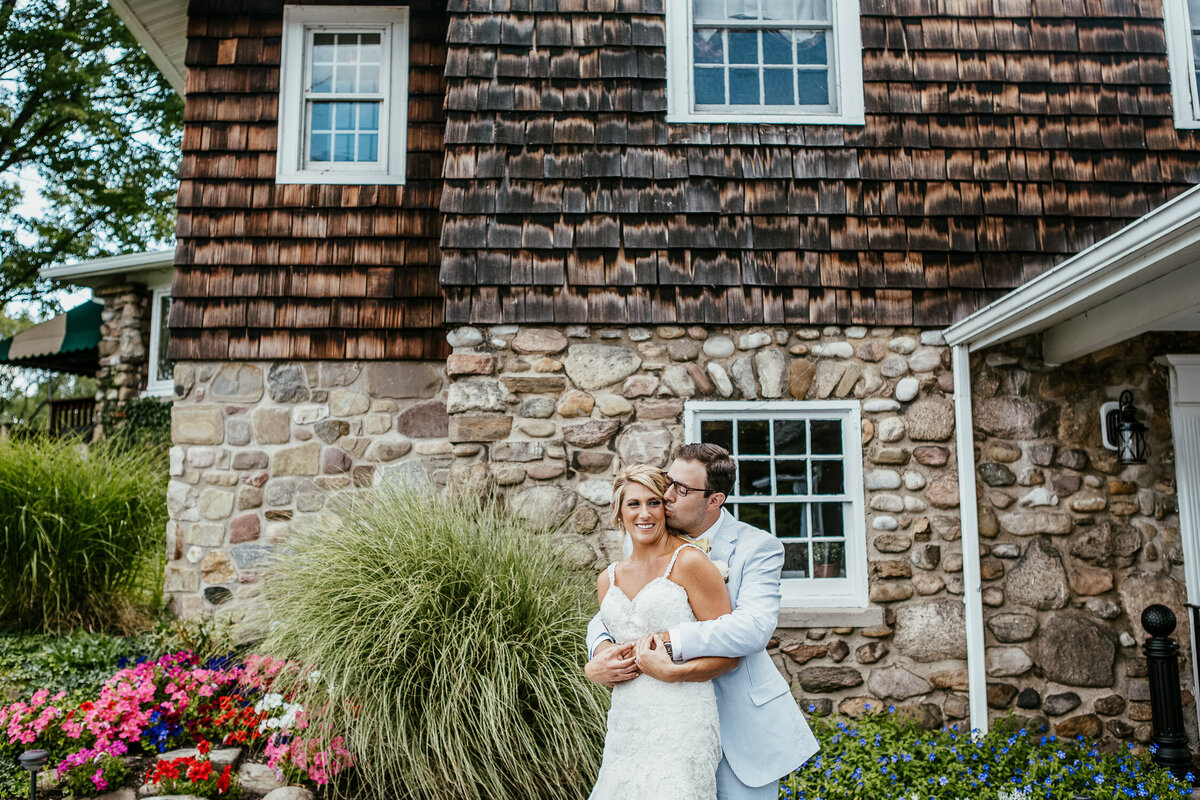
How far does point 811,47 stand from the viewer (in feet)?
16.2

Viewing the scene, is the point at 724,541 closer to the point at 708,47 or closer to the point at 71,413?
the point at 708,47

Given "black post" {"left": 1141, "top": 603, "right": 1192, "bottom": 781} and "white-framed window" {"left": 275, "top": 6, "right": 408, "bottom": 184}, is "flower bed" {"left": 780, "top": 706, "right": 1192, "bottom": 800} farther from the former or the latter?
"white-framed window" {"left": 275, "top": 6, "right": 408, "bottom": 184}

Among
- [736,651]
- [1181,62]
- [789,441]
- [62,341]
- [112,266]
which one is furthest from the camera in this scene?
[62,341]

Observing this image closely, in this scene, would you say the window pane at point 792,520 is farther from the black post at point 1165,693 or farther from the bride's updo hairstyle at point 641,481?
the bride's updo hairstyle at point 641,481

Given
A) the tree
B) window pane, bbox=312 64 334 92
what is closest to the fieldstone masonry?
window pane, bbox=312 64 334 92

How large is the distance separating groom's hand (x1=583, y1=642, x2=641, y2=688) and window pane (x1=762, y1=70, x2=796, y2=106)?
384cm

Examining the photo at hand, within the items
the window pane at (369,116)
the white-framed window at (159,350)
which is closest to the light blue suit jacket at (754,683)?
the window pane at (369,116)

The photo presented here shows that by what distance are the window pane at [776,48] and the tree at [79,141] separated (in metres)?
12.4

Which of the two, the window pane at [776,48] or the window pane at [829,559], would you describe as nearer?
the window pane at [829,559]

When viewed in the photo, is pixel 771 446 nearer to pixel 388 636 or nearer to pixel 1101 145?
pixel 388 636

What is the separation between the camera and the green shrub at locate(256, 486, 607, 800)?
11.1ft

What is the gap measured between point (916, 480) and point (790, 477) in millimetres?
720

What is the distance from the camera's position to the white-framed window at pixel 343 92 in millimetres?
5715

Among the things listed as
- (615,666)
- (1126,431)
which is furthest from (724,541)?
(1126,431)
